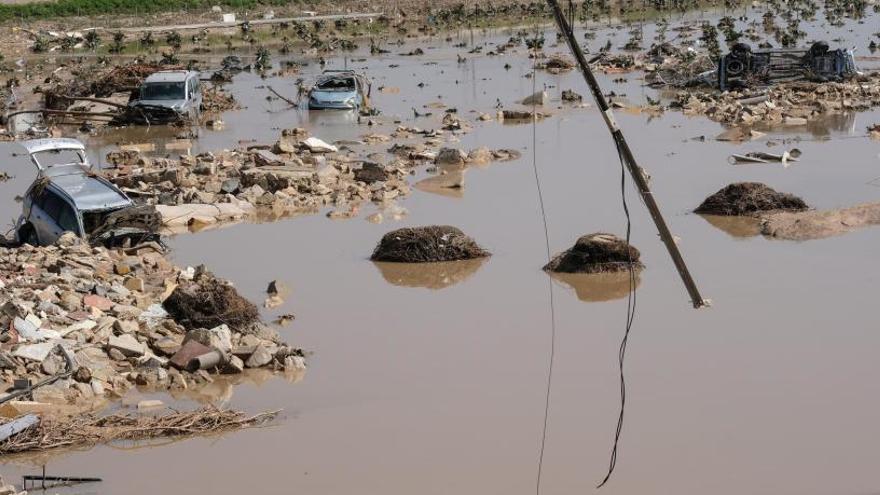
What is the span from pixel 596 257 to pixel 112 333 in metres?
7.31

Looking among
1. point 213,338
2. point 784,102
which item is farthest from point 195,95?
point 213,338

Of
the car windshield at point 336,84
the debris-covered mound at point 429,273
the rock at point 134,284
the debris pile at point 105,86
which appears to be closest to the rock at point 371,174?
the debris-covered mound at point 429,273

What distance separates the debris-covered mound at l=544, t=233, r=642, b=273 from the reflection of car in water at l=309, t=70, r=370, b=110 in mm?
17871

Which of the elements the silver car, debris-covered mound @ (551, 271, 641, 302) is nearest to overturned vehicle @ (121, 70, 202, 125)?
the silver car

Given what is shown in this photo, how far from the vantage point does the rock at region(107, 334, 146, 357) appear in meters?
14.4

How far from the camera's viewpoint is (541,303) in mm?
17297

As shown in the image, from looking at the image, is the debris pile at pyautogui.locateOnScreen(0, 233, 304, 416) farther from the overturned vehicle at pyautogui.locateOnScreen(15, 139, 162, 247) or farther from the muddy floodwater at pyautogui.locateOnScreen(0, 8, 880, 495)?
the overturned vehicle at pyautogui.locateOnScreen(15, 139, 162, 247)

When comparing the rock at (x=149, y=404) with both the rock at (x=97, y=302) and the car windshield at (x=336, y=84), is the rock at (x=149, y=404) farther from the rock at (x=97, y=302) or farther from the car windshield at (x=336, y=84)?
the car windshield at (x=336, y=84)

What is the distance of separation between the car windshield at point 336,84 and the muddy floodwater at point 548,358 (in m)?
11.2

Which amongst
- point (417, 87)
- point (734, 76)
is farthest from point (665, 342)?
point (417, 87)

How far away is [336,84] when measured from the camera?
3681 centimetres

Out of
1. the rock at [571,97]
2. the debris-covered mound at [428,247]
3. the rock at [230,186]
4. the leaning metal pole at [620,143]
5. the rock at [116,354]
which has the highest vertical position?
the leaning metal pole at [620,143]

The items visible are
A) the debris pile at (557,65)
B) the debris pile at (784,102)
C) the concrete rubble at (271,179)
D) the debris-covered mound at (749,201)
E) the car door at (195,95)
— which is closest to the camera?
the debris-covered mound at (749,201)

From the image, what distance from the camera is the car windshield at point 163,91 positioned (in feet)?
113
